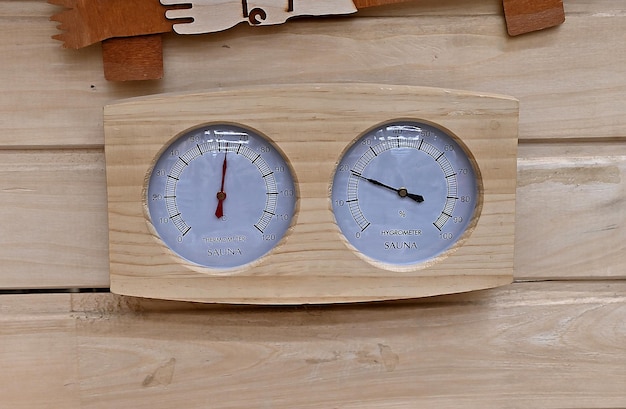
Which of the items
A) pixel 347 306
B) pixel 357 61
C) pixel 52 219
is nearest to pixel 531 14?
pixel 357 61

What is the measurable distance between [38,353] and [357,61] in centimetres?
40

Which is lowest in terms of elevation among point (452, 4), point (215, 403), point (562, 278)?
point (215, 403)

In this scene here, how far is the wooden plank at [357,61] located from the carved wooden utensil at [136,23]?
0.02 m

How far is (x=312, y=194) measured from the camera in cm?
52

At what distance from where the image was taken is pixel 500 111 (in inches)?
20.6

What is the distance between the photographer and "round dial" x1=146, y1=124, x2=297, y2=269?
527mm

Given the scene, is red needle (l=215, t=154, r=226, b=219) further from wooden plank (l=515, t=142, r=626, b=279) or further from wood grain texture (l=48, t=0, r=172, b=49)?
wooden plank (l=515, t=142, r=626, b=279)

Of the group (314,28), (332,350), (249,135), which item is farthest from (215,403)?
(314,28)

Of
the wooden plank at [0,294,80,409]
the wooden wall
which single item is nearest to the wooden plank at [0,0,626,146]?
the wooden wall

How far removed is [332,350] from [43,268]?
0.91 ft

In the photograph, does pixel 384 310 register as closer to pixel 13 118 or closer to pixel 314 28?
pixel 314 28

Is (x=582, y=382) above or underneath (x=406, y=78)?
underneath

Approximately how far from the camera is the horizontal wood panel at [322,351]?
22.3 inches

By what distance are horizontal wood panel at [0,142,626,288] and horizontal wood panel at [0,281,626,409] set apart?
23 millimetres
